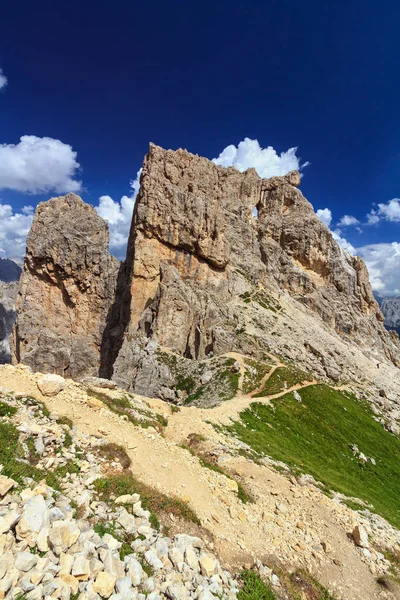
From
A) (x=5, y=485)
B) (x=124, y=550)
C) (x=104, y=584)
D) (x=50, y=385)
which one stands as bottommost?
(x=124, y=550)

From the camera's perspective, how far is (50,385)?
67.4 feet

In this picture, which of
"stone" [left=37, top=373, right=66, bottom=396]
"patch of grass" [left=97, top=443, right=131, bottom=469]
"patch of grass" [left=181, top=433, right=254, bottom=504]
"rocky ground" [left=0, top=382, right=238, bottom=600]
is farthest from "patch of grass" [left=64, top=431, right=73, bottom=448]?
"patch of grass" [left=181, top=433, right=254, bottom=504]

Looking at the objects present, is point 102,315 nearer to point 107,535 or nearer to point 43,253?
point 43,253

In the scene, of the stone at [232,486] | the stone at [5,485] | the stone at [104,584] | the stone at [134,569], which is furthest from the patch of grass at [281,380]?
the stone at [104,584]

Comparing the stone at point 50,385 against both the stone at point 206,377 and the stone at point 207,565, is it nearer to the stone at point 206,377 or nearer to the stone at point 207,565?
the stone at point 207,565

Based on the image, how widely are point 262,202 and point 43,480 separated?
143186mm

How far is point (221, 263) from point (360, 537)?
8059 cm

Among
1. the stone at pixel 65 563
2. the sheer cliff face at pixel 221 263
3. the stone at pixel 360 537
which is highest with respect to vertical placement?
the sheer cliff face at pixel 221 263

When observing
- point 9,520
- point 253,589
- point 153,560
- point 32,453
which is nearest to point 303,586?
point 253,589

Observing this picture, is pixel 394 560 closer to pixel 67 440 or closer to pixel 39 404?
pixel 67 440

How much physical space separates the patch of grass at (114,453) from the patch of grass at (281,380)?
109ft

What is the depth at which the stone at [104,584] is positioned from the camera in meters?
8.00

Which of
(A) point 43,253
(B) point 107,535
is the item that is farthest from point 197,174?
(B) point 107,535

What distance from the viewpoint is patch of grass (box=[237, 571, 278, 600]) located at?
1028 cm
